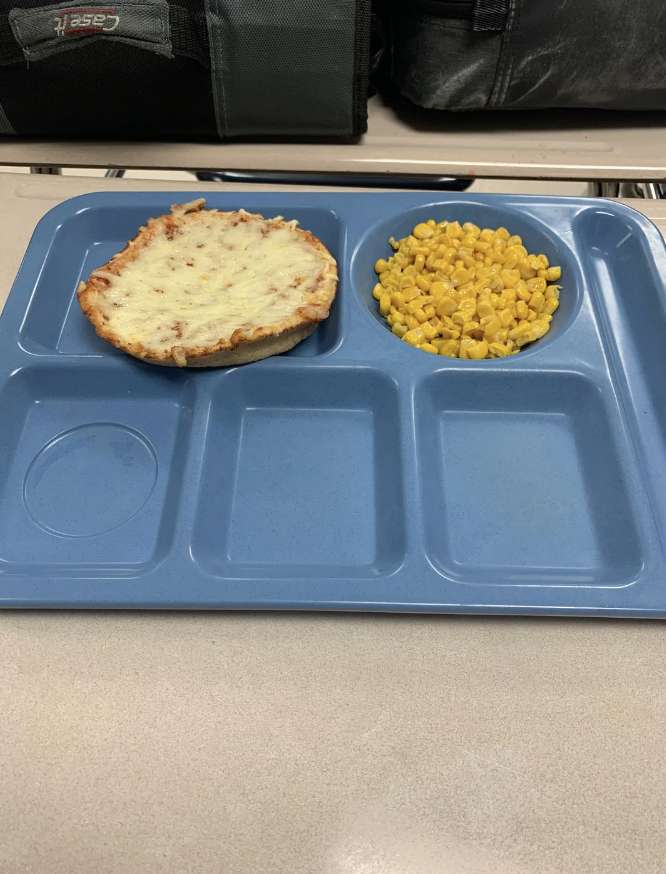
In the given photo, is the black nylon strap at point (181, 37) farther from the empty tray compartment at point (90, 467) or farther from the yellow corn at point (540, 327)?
A: the yellow corn at point (540, 327)

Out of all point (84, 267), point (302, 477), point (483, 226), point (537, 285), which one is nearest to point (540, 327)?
point (537, 285)

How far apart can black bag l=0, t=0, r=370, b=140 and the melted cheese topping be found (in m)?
0.51

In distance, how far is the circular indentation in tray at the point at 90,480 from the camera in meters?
1.26

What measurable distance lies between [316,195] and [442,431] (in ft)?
2.46

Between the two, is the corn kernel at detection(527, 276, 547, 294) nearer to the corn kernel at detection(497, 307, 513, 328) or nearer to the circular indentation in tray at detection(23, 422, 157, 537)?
the corn kernel at detection(497, 307, 513, 328)

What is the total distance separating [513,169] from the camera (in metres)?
1.97

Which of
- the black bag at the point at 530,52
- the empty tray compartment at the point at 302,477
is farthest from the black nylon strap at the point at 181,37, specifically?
the empty tray compartment at the point at 302,477

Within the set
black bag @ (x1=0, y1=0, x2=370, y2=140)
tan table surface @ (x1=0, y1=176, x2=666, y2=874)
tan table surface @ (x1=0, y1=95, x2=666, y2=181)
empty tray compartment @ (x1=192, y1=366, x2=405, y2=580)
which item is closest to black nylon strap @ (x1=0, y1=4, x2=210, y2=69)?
black bag @ (x1=0, y1=0, x2=370, y2=140)

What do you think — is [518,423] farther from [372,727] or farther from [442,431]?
[372,727]

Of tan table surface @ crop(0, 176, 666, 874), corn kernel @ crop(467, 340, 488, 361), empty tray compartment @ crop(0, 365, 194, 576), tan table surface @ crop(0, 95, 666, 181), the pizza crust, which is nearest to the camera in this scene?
tan table surface @ crop(0, 176, 666, 874)

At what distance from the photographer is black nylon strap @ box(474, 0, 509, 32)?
172 centimetres

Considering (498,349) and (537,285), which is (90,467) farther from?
(537,285)

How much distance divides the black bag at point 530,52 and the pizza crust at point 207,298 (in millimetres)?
766

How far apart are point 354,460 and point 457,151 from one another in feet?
3.93
